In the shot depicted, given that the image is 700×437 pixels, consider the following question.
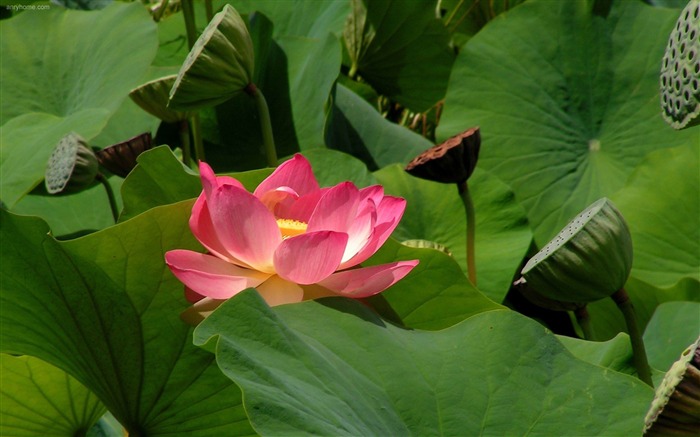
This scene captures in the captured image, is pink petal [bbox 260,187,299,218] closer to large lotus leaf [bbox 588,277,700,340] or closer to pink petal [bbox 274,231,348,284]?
pink petal [bbox 274,231,348,284]

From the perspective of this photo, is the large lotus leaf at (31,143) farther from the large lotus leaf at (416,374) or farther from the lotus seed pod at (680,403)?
the lotus seed pod at (680,403)

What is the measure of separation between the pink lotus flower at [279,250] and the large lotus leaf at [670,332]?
1.51 ft

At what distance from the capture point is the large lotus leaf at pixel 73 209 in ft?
4.49

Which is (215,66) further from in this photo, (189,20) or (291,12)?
(291,12)

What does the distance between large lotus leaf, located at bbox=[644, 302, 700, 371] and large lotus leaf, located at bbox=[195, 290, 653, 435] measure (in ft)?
1.27

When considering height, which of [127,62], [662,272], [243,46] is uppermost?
[243,46]

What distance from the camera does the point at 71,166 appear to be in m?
1.10

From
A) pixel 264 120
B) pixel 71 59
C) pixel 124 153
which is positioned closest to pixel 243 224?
pixel 264 120

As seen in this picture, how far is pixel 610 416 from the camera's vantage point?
0.66 m

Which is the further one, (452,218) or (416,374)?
(452,218)

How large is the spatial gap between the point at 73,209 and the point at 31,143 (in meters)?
0.20

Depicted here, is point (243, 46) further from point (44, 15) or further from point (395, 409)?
point (44, 15)

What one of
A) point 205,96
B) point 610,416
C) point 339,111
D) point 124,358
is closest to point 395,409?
point 610,416

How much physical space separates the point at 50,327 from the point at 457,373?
14.7 inches
